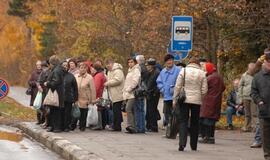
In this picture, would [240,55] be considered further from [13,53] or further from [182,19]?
[13,53]

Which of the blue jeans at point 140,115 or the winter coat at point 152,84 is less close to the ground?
the winter coat at point 152,84

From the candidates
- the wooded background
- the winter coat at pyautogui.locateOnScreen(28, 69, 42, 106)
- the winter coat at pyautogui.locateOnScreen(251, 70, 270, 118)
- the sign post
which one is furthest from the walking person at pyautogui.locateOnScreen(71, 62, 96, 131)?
the winter coat at pyautogui.locateOnScreen(251, 70, 270, 118)

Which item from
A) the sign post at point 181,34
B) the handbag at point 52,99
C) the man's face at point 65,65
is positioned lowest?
the handbag at point 52,99

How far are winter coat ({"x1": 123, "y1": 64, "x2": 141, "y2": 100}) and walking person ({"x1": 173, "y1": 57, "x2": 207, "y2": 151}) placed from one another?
4.33 meters

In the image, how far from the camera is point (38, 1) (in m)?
A: 78.9

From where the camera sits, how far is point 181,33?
1984cm

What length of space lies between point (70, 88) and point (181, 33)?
328 cm

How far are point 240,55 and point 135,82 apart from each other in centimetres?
1051

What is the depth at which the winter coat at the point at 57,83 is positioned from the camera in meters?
20.0

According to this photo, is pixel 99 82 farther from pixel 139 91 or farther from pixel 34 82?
pixel 34 82

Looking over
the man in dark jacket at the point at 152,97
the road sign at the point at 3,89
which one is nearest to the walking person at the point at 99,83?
the man in dark jacket at the point at 152,97

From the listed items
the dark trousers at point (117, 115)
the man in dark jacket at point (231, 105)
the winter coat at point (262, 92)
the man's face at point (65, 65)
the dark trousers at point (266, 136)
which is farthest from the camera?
the man in dark jacket at point (231, 105)

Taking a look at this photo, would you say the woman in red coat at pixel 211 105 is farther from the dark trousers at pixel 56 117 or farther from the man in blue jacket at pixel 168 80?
the dark trousers at pixel 56 117

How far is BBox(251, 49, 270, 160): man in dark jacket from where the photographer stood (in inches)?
555
